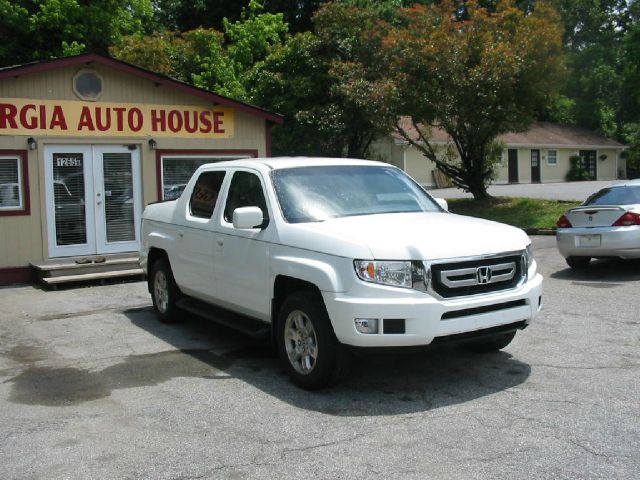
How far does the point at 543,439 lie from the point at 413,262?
60.5 inches

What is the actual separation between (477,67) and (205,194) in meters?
14.3

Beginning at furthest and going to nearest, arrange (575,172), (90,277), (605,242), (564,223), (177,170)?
(575,172), (177,170), (90,277), (564,223), (605,242)

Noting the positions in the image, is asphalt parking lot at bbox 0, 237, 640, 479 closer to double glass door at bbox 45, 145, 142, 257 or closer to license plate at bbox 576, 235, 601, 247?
license plate at bbox 576, 235, 601, 247

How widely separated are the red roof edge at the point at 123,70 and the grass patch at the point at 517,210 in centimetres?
852

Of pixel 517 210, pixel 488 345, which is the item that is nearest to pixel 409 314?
pixel 488 345

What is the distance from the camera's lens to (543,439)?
4660 mm

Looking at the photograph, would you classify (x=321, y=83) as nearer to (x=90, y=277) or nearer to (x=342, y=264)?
(x=90, y=277)


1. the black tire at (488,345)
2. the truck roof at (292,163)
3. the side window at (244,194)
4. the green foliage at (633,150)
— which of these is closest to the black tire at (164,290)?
the side window at (244,194)

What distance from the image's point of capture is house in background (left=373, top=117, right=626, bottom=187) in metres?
38.1

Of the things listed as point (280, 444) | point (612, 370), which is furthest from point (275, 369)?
point (612, 370)

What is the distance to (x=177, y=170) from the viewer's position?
45.5 ft

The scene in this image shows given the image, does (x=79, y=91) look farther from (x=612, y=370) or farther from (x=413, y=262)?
(x=612, y=370)

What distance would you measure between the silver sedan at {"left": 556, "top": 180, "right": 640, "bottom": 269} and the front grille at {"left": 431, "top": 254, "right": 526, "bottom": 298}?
5657 millimetres

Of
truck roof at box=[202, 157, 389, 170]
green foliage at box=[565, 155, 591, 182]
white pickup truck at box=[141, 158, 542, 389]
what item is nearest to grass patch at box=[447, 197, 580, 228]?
truck roof at box=[202, 157, 389, 170]
